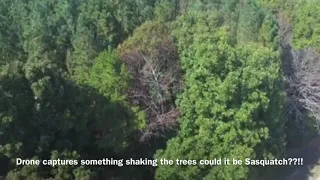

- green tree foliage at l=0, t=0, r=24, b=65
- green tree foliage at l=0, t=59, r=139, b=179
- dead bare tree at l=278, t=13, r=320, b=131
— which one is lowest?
green tree foliage at l=0, t=59, r=139, b=179

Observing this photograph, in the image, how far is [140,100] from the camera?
75.5ft

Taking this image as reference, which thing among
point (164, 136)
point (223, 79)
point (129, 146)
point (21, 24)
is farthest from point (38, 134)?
point (21, 24)

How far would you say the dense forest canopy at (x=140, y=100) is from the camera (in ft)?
60.7

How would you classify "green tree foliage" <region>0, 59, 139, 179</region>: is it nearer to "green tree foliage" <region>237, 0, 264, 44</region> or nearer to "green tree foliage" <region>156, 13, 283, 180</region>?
"green tree foliage" <region>156, 13, 283, 180</region>

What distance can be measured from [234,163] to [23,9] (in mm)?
17242

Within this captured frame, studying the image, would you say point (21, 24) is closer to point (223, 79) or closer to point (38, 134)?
point (38, 134)

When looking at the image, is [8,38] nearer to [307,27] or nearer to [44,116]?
[44,116]

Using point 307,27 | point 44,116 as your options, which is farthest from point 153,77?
point 307,27

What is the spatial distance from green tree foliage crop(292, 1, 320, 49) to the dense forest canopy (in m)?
8.72

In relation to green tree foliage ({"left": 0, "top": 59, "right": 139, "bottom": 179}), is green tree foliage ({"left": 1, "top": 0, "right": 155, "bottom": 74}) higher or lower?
higher

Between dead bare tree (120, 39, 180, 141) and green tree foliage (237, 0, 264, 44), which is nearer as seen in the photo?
dead bare tree (120, 39, 180, 141)

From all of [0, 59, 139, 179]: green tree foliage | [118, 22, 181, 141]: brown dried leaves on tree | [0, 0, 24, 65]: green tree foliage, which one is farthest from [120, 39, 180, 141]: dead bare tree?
[0, 0, 24, 65]: green tree foliage

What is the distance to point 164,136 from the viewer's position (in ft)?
77.0

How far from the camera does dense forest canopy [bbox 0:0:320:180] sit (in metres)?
18.5
